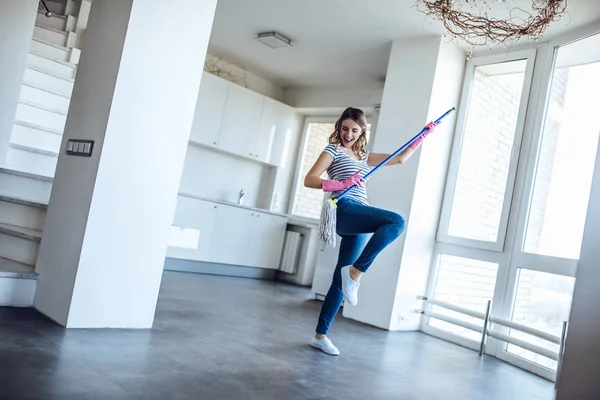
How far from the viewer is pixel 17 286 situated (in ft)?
9.87

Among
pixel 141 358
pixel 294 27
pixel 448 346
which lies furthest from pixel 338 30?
pixel 141 358

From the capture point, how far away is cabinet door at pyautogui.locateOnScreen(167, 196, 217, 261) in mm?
5977

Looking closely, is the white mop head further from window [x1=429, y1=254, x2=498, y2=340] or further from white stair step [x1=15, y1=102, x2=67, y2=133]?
white stair step [x1=15, y1=102, x2=67, y2=133]

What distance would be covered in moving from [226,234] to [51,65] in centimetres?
263

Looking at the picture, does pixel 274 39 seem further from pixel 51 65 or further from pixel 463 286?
pixel 463 286

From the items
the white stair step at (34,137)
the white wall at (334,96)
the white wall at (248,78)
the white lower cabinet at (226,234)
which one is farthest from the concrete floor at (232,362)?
the white wall at (248,78)

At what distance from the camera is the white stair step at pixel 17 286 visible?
297 centimetres

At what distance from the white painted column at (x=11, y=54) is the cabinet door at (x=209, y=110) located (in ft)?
8.10

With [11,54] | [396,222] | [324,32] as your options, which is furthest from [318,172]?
[324,32]

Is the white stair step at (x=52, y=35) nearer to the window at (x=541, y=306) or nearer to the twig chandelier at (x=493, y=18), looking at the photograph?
the twig chandelier at (x=493, y=18)

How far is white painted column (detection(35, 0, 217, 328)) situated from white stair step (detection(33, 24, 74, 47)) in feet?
8.84

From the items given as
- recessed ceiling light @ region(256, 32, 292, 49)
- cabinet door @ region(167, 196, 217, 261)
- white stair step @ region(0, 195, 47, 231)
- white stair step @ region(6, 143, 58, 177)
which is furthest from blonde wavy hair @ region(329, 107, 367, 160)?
cabinet door @ region(167, 196, 217, 261)

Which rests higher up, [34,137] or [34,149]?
[34,137]

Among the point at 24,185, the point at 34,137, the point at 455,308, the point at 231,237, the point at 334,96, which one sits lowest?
the point at 455,308
